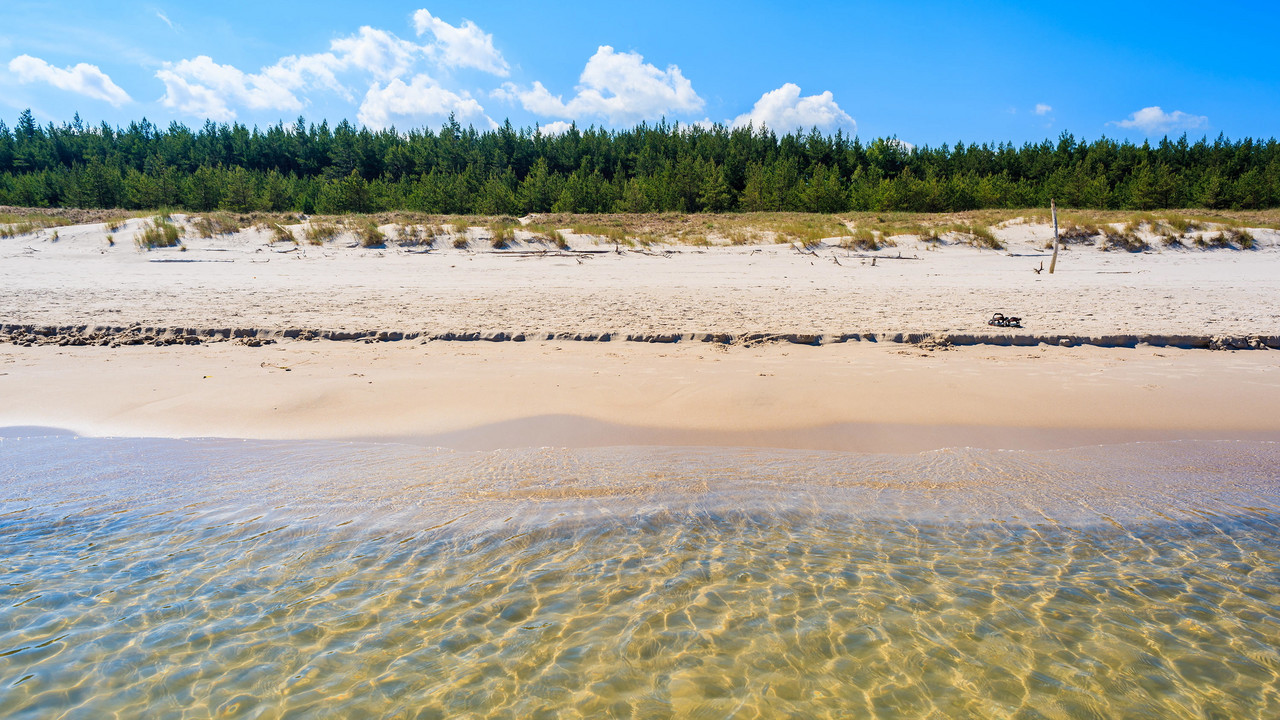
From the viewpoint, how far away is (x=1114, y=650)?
8.61 ft

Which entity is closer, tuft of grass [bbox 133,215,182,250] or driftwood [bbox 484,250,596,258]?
tuft of grass [bbox 133,215,182,250]

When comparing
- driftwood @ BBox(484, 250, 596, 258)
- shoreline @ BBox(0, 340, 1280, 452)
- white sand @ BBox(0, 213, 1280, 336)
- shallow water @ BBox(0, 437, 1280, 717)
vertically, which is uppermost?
driftwood @ BBox(484, 250, 596, 258)

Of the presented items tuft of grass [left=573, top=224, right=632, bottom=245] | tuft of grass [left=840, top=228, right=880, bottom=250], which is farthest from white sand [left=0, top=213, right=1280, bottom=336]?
tuft of grass [left=573, top=224, right=632, bottom=245]

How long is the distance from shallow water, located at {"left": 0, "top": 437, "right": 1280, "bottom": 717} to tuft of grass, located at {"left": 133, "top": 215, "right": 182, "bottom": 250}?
16.3 meters

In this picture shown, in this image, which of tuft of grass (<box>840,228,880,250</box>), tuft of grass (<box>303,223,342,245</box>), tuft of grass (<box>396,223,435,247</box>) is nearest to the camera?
tuft of grass (<box>303,223,342,245</box>)

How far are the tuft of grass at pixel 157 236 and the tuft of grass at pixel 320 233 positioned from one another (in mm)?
3295

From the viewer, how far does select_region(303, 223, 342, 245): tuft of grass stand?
18.5 metres

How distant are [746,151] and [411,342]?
60132 millimetres

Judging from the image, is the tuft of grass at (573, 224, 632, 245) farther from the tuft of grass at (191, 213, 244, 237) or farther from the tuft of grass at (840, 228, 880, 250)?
the tuft of grass at (191, 213, 244, 237)

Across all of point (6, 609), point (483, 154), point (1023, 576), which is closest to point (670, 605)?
point (1023, 576)

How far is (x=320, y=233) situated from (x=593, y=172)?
39877 mm

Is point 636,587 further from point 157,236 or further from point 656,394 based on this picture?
point 157,236

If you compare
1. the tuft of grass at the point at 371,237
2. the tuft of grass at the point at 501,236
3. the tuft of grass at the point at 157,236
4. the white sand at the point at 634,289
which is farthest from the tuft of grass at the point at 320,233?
the tuft of grass at the point at 501,236

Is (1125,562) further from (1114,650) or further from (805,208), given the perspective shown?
(805,208)
